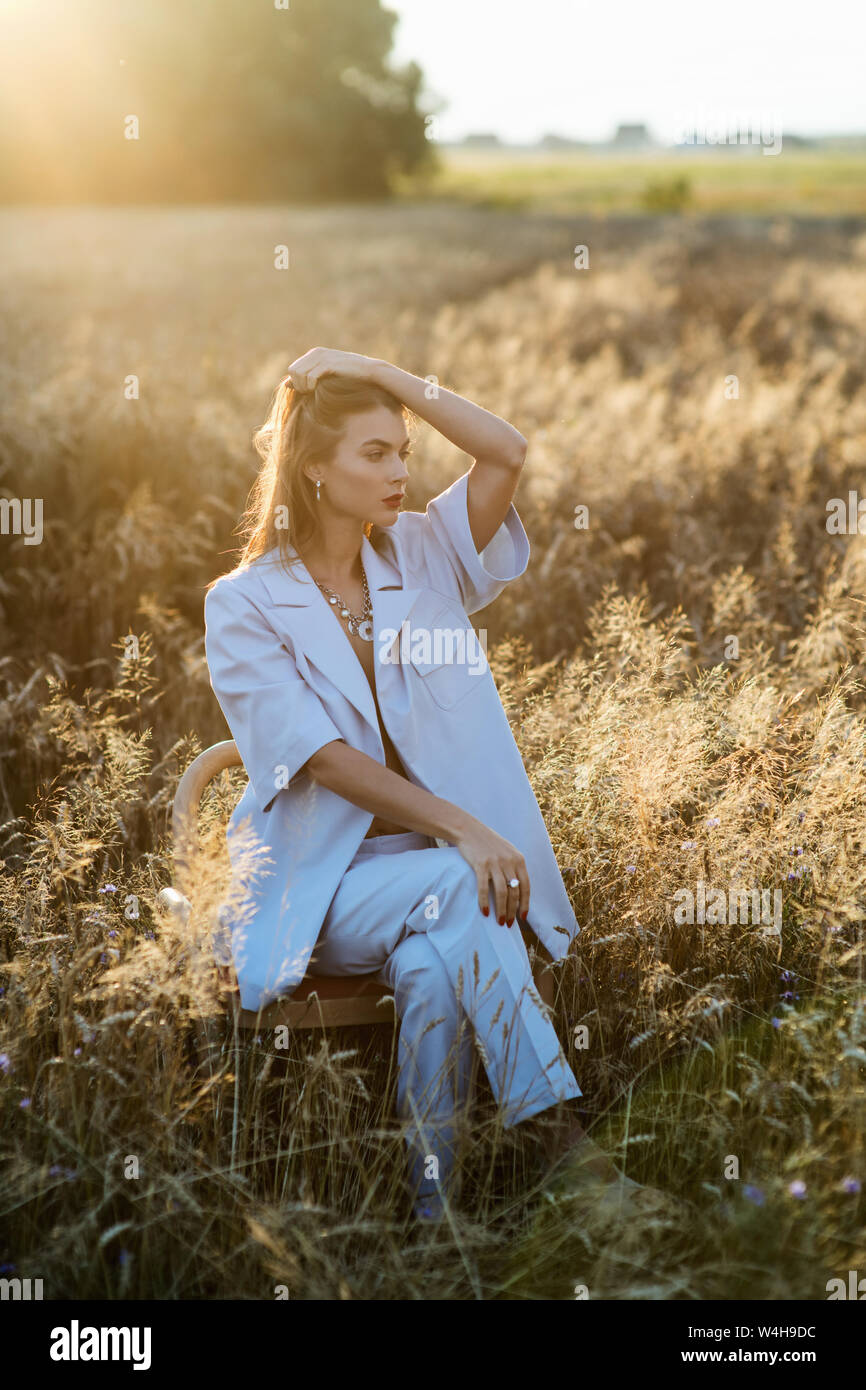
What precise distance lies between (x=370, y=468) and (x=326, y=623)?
15.1 inches

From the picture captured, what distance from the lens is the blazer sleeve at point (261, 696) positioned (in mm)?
2604

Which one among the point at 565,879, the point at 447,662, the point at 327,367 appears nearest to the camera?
the point at 327,367

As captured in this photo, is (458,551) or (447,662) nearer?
(447,662)

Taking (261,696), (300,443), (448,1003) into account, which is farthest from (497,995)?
(300,443)

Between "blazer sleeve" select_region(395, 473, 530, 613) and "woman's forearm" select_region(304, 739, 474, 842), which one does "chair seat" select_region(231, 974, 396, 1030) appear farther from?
"blazer sleeve" select_region(395, 473, 530, 613)

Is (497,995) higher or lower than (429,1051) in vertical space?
higher

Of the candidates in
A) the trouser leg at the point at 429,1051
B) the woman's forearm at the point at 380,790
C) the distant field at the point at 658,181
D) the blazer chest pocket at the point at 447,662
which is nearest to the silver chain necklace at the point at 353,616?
the blazer chest pocket at the point at 447,662

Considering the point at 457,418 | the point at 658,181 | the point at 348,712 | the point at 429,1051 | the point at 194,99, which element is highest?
the point at 194,99

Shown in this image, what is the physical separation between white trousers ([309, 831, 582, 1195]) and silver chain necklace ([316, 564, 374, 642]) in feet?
2.05

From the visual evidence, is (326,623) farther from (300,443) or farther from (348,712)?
(300,443)

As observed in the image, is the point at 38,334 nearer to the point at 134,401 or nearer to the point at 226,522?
the point at 134,401

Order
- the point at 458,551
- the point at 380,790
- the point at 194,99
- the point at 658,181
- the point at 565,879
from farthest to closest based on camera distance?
1. the point at 194,99
2. the point at 658,181
3. the point at 565,879
4. the point at 458,551
5. the point at 380,790

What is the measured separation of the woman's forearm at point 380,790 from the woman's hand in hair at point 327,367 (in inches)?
33.7

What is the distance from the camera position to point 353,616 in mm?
2947
